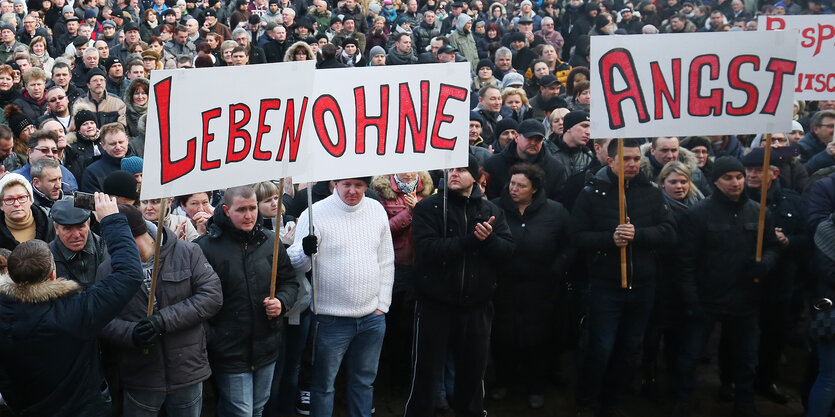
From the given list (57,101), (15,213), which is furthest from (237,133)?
(57,101)

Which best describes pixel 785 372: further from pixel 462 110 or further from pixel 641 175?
pixel 462 110

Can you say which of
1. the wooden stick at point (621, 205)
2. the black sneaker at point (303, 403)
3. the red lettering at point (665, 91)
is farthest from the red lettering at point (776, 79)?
the black sneaker at point (303, 403)

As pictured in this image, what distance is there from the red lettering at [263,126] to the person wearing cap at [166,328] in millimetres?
680

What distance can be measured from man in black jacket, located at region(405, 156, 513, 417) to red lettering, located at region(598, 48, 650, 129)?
3.49 feet

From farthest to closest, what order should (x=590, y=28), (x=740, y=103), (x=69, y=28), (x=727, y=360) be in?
(x=590, y=28)
(x=69, y=28)
(x=727, y=360)
(x=740, y=103)

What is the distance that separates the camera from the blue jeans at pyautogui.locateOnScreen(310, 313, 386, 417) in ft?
18.4

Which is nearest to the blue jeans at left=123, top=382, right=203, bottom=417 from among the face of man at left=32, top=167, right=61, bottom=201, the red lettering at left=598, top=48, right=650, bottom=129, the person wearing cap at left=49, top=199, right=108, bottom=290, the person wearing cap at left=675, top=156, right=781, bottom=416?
the person wearing cap at left=49, top=199, right=108, bottom=290

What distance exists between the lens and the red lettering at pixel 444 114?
18.9 ft

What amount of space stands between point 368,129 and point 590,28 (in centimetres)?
1318

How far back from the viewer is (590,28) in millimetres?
17781

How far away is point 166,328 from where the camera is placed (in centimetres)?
468

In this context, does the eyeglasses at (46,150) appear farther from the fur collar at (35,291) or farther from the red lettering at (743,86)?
the red lettering at (743,86)

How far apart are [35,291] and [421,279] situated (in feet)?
8.28

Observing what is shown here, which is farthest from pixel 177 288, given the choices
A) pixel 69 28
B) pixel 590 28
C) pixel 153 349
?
pixel 590 28
